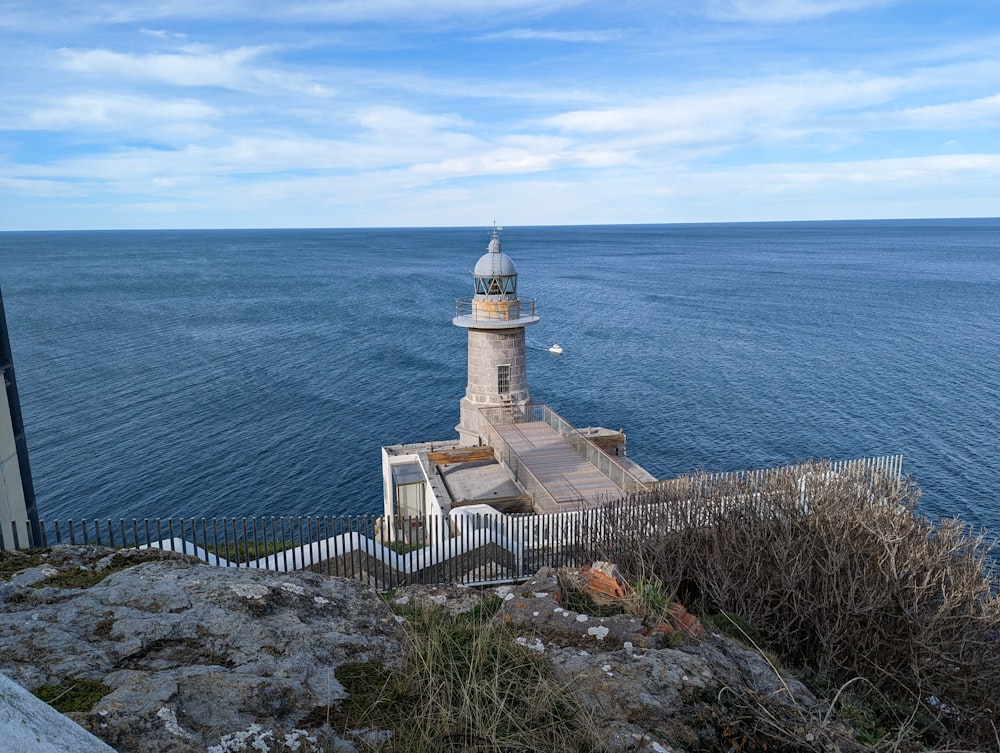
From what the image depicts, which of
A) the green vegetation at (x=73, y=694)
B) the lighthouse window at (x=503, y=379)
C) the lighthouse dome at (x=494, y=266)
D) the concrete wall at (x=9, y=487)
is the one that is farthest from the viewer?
the lighthouse window at (x=503, y=379)

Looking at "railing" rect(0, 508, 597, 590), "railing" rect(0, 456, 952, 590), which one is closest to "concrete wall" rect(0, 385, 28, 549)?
"railing" rect(0, 456, 952, 590)

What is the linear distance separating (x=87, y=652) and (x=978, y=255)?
20024 centimetres

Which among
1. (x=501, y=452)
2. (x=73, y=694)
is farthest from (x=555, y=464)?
(x=73, y=694)

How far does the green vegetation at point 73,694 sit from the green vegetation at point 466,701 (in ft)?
4.19

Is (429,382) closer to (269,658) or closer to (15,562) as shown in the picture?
(15,562)

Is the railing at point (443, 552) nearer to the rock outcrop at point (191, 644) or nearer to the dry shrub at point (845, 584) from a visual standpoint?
the dry shrub at point (845, 584)

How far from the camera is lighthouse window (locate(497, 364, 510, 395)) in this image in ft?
98.4

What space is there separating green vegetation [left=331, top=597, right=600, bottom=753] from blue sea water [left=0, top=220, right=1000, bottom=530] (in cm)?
2799

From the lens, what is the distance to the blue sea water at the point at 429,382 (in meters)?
36.3

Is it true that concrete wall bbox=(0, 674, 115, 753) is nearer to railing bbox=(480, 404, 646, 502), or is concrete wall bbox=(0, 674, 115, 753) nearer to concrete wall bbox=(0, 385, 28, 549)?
concrete wall bbox=(0, 385, 28, 549)

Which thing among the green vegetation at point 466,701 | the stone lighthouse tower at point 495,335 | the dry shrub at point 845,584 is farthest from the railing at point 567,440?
the green vegetation at point 466,701

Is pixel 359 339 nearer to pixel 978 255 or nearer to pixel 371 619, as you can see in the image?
pixel 371 619

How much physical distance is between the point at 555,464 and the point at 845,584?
531 inches

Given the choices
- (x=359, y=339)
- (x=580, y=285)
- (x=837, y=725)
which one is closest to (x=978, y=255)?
(x=580, y=285)
